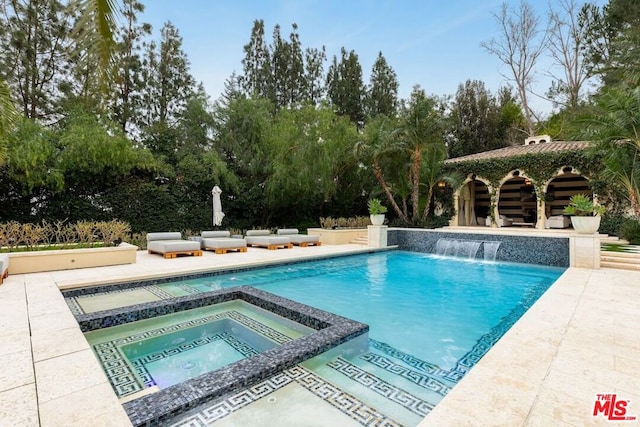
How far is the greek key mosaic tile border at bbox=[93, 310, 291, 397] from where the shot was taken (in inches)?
128

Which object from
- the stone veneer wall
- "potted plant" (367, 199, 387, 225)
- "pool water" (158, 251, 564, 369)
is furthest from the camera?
"potted plant" (367, 199, 387, 225)

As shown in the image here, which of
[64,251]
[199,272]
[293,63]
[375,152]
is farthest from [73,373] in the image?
[293,63]

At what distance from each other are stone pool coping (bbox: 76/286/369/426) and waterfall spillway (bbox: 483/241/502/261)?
8481 mm

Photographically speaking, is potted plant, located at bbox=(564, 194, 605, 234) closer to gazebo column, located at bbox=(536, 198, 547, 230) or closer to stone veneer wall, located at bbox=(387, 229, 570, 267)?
stone veneer wall, located at bbox=(387, 229, 570, 267)

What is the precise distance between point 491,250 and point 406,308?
22.4 ft

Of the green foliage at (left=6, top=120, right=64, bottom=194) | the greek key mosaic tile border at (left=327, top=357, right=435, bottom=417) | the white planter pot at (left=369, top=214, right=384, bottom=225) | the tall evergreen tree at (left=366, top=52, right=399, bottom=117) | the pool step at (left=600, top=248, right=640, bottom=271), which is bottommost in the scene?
the greek key mosaic tile border at (left=327, top=357, right=435, bottom=417)

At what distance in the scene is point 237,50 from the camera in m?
23.4

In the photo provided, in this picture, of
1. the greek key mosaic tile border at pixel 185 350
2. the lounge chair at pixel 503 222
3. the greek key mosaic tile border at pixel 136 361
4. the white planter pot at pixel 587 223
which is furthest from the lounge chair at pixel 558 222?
the greek key mosaic tile border at pixel 185 350

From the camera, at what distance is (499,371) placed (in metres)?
2.90

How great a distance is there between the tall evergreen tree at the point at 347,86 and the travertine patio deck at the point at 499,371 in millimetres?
23226

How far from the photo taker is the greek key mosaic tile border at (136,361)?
3242 millimetres

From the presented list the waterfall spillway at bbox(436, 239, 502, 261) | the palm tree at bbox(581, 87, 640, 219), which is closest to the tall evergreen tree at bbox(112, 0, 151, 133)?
the waterfall spillway at bbox(436, 239, 502, 261)

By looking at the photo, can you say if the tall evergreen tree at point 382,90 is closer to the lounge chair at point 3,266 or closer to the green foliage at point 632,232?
the green foliage at point 632,232

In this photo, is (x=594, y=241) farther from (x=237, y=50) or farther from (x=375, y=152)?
(x=237, y=50)
